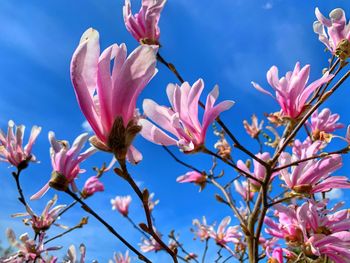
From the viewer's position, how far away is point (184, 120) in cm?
86

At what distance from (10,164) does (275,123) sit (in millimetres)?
1410

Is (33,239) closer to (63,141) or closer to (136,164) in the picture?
(63,141)

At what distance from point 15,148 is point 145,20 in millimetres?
812

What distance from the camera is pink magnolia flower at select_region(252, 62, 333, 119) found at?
41.1 inches

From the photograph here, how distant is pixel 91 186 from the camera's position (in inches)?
68.6

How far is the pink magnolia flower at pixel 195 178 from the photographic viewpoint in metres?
1.66

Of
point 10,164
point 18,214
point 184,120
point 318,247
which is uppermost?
point 10,164

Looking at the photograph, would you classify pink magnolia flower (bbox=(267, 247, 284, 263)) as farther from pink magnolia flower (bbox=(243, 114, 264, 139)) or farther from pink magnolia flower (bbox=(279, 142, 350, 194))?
pink magnolia flower (bbox=(243, 114, 264, 139))

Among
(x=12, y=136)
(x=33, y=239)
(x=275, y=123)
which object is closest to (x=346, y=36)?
(x=275, y=123)

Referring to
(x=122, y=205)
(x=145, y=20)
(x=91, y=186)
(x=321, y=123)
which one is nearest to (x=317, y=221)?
(x=321, y=123)

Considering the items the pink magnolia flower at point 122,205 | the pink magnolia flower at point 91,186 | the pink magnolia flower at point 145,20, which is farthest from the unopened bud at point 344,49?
the pink magnolia flower at point 122,205

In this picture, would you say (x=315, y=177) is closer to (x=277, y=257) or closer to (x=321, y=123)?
(x=277, y=257)

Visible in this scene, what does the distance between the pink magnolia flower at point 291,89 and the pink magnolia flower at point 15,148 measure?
1.01m

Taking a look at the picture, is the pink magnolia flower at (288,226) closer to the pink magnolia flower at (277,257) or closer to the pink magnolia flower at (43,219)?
the pink magnolia flower at (277,257)
